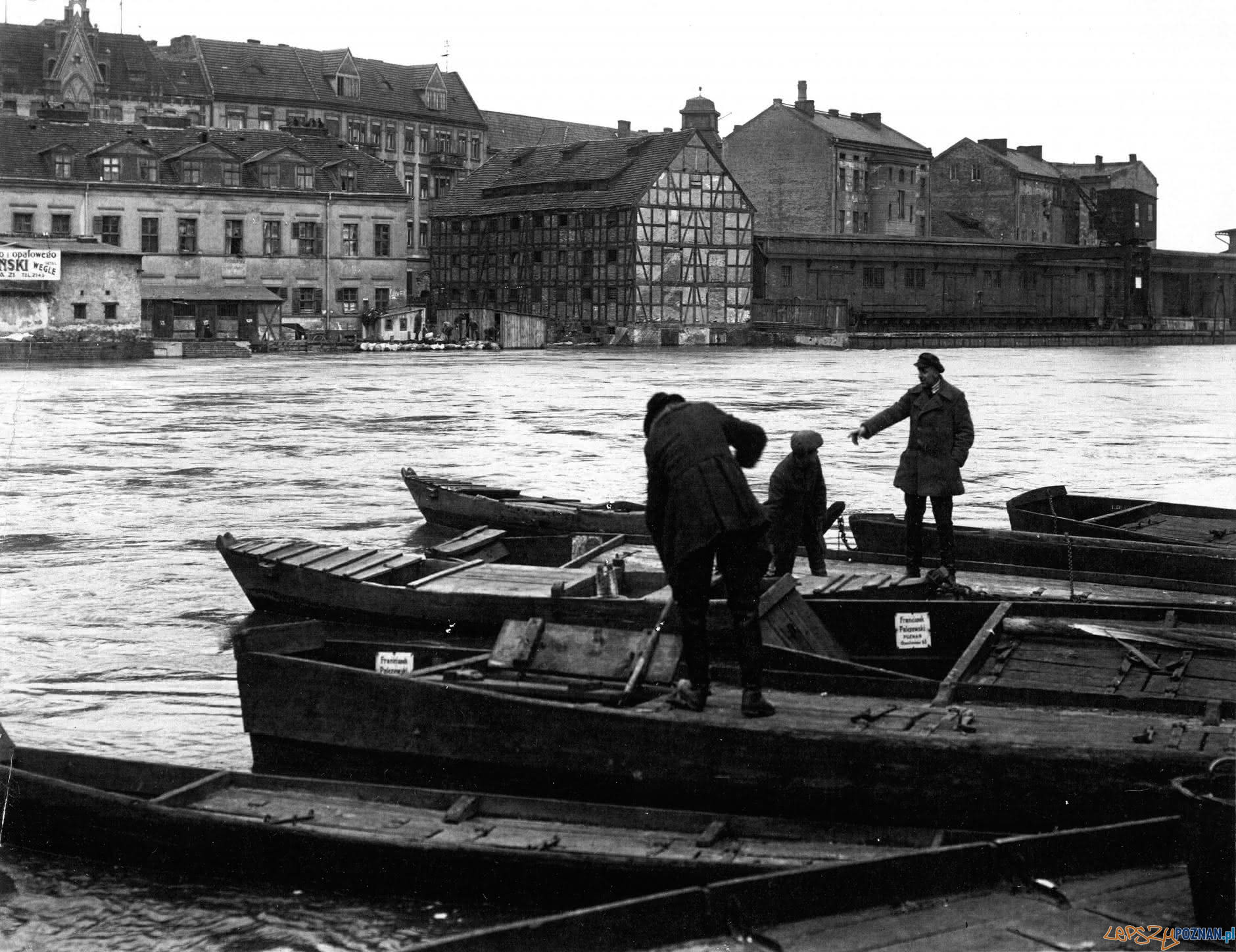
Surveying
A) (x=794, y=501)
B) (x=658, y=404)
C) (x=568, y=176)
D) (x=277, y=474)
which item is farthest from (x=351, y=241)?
(x=658, y=404)

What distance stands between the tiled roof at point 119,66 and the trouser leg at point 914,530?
248 feet

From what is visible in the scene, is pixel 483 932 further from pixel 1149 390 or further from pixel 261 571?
pixel 1149 390

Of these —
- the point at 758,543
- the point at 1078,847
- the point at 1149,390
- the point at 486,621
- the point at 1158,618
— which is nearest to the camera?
the point at 1078,847

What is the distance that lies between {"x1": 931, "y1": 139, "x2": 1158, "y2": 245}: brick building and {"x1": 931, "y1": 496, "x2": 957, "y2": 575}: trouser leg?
77951mm

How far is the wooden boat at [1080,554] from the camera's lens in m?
11.6

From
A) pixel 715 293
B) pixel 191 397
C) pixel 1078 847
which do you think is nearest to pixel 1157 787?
pixel 1078 847

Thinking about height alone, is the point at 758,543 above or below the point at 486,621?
above

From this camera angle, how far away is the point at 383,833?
6.95 meters

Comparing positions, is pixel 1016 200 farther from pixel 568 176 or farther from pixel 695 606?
pixel 695 606

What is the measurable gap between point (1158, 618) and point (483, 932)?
18.2 ft

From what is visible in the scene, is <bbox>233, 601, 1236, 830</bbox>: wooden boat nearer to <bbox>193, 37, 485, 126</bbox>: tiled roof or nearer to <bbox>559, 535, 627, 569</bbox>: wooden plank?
<bbox>559, 535, 627, 569</bbox>: wooden plank

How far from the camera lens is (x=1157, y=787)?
6426mm

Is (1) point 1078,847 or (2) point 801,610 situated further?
(2) point 801,610

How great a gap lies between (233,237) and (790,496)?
195 ft
